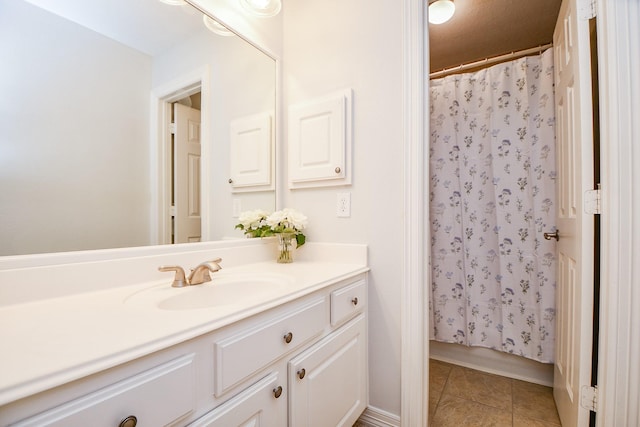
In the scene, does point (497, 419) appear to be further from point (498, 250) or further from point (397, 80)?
point (397, 80)

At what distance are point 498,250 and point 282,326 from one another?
1660 mm

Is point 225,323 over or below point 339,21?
below

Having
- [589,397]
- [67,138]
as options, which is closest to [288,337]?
[67,138]

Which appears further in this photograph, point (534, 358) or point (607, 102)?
point (534, 358)

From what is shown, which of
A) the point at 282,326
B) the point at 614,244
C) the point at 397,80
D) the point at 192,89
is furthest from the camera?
the point at 397,80

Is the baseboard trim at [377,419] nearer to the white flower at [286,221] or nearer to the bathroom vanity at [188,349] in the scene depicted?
the bathroom vanity at [188,349]

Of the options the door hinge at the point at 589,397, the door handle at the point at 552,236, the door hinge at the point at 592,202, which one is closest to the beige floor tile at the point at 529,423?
the door hinge at the point at 589,397

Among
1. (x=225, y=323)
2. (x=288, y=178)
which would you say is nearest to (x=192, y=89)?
(x=288, y=178)

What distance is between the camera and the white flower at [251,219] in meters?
1.42

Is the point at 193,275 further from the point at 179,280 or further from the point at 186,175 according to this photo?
the point at 186,175

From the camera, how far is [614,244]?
3.10 ft

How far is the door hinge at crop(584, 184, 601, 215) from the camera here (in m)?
1.03

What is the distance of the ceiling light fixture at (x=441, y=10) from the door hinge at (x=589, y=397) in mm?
1970

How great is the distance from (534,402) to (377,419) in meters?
0.96
